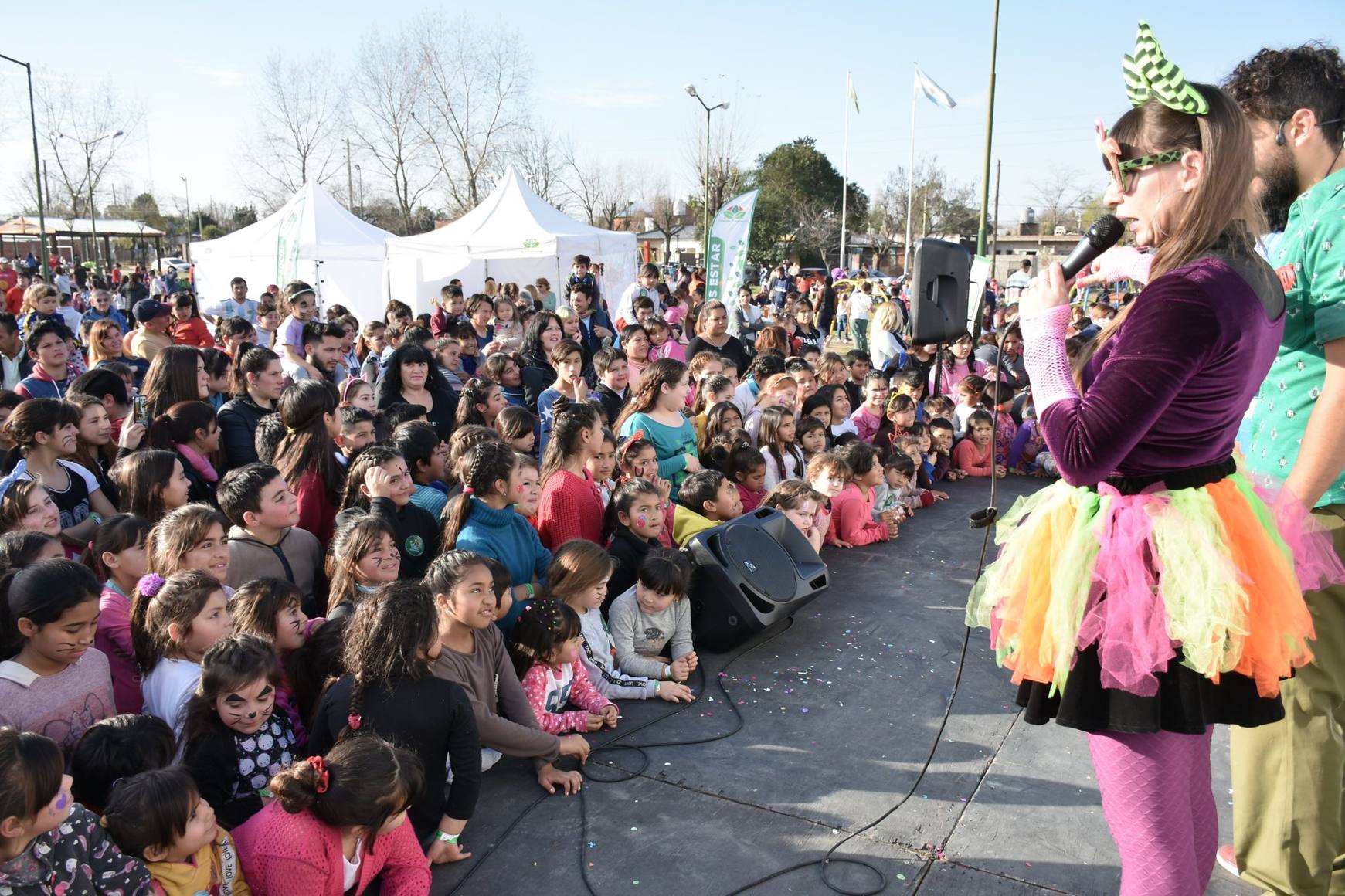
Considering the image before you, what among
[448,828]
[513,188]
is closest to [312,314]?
[448,828]

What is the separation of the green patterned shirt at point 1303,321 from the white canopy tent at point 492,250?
15444 mm

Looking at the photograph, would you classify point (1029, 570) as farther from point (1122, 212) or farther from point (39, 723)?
point (39, 723)

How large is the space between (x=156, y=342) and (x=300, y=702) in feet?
16.9

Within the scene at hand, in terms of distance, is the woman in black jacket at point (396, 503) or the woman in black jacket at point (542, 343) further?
the woman in black jacket at point (542, 343)

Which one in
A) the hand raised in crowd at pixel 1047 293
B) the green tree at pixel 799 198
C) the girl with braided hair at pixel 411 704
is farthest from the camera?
the green tree at pixel 799 198

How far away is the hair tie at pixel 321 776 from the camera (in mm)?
2479

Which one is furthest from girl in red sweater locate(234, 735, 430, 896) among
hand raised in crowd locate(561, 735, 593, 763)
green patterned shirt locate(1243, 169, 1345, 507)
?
green patterned shirt locate(1243, 169, 1345, 507)

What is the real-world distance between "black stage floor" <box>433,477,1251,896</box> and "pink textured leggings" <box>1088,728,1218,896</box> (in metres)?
0.95

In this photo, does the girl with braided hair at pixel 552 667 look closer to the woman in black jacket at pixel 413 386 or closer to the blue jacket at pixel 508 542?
the blue jacket at pixel 508 542

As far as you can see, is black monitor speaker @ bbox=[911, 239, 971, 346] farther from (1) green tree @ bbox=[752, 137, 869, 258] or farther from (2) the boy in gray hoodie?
(1) green tree @ bbox=[752, 137, 869, 258]

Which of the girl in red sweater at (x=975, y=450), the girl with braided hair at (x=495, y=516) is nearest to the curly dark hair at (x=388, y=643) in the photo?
the girl with braided hair at (x=495, y=516)

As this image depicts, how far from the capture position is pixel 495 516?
4262 millimetres

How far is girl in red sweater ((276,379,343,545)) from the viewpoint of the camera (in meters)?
4.64

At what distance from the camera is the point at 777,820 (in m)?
3.12
